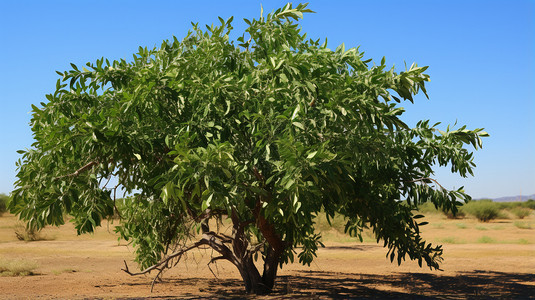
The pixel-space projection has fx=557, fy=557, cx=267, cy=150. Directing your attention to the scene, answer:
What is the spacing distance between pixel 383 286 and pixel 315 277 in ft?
8.50

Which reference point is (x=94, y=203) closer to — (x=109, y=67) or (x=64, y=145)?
(x=64, y=145)

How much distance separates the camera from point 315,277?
15.7 m

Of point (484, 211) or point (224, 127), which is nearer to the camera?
point (224, 127)

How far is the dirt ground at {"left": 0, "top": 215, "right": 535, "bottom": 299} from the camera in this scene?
→ 12.2 metres

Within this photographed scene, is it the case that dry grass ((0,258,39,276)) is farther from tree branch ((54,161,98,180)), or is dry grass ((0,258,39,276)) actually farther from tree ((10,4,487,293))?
tree branch ((54,161,98,180))

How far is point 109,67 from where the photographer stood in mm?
8711

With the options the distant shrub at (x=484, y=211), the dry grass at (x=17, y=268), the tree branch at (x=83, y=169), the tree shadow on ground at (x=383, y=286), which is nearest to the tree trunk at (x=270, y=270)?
the tree shadow on ground at (x=383, y=286)

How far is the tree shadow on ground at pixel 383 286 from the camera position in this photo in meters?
11.9

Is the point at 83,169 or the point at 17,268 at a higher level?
the point at 83,169

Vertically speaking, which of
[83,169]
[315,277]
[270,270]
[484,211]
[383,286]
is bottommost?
[383,286]

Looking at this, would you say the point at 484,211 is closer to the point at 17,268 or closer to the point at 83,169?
the point at 17,268

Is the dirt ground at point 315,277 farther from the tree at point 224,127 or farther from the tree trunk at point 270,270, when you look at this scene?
the tree at point 224,127

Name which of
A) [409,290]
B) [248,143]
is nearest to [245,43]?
[248,143]

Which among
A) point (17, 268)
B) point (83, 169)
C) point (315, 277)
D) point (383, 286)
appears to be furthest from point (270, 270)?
point (17, 268)
